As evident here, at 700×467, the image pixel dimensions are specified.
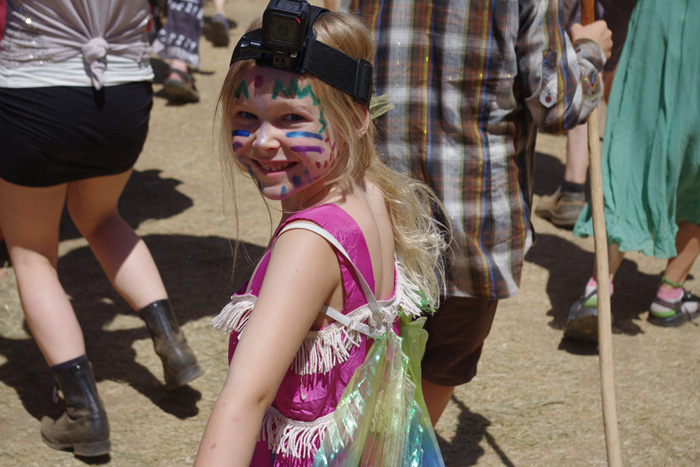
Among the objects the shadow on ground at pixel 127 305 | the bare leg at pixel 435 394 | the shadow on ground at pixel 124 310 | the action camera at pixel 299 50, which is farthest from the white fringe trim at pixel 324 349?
the shadow on ground at pixel 124 310

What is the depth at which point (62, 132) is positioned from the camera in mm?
2754

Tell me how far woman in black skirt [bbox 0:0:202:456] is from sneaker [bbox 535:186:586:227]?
323 cm

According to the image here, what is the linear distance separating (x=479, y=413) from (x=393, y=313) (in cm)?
186

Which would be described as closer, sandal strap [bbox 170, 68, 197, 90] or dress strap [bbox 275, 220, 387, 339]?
dress strap [bbox 275, 220, 387, 339]

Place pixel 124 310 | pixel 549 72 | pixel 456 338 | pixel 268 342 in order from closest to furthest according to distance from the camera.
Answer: pixel 268 342 → pixel 549 72 → pixel 456 338 → pixel 124 310

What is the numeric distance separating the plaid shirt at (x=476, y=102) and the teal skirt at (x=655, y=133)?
1.88 m

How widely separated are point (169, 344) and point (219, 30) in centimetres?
640

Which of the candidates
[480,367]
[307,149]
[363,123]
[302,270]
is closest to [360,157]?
[363,123]

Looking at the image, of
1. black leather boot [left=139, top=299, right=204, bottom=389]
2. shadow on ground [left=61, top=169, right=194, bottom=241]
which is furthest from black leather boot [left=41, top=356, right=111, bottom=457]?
shadow on ground [left=61, top=169, right=194, bottom=241]

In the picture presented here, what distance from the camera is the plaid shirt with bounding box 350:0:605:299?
2055 mm

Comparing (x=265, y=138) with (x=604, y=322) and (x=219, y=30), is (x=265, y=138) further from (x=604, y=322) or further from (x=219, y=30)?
(x=219, y=30)

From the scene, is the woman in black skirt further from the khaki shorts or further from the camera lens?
the camera lens

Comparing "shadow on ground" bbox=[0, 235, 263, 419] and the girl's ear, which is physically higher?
the girl's ear

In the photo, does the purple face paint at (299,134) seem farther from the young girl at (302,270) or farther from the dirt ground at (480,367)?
the dirt ground at (480,367)
